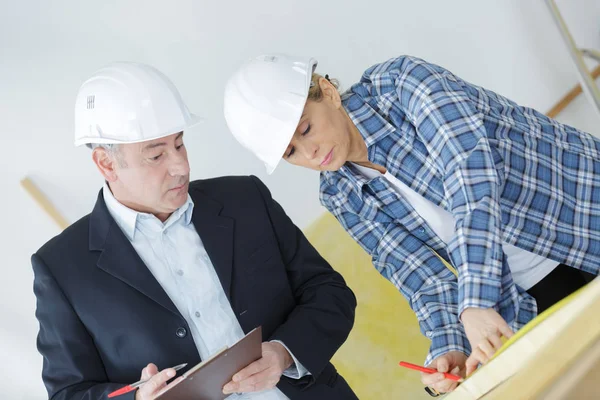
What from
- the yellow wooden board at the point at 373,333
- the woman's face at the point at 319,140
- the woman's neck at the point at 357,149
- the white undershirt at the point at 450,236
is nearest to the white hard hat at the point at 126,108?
the woman's face at the point at 319,140

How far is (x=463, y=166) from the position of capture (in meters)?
1.81

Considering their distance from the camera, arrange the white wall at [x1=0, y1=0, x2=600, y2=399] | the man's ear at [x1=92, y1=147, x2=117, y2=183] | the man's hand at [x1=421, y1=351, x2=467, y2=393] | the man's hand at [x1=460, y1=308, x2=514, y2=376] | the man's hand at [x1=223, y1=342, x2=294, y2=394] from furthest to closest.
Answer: the white wall at [x1=0, y1=0, x2=600, y2=399], the man's ear at [x1=92, y1=147, x2=117, y2=183], the man's hand at [x1=223, y1=342, x2=294, y2=394], the man's hand at [x1=421, y1=351, x2=467, y2=393], the man's hand at [x1=460, y1=308, x2=514, y2=376]

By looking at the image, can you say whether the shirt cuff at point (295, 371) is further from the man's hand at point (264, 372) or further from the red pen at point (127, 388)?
the red pen at point (127, 388)

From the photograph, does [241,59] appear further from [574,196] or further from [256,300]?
[574,196]

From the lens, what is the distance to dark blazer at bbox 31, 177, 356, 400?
2.14 meters

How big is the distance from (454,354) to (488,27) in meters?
2.42

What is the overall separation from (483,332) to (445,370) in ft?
1.11

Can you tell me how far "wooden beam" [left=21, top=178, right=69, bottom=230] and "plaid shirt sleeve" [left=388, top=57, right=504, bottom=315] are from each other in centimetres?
171

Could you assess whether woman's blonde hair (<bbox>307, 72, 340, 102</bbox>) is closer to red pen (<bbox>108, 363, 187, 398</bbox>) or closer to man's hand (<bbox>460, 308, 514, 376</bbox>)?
man's hand (<bbox>460, 308, 514, 376</bbox>)

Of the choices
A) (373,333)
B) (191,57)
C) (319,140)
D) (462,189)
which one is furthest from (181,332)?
(373,333)

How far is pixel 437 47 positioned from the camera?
386 cm

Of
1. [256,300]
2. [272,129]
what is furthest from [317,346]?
[272,129]

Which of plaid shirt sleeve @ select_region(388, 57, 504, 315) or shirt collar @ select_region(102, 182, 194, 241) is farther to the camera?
shirt collar @ select_region(102, 182, 194, 241)

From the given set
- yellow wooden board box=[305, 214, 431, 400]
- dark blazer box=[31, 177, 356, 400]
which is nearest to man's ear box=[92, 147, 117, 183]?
dark blazer box=[31, 177, 356, 400]
